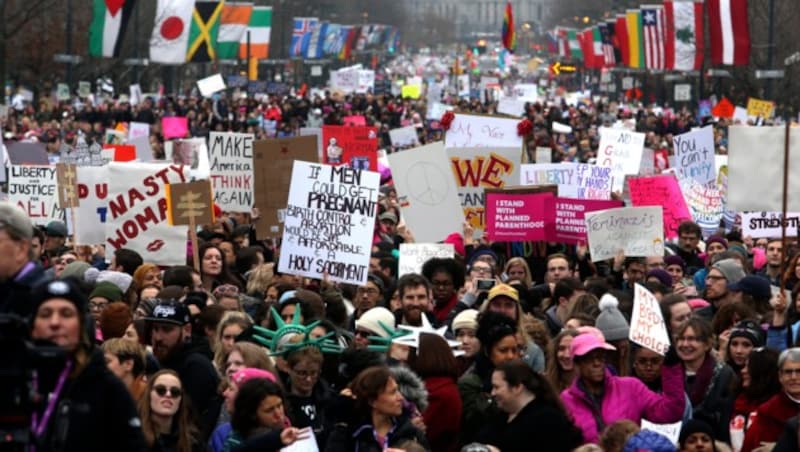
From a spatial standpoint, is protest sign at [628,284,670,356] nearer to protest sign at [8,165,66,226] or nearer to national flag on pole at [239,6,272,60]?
protest sign at [8,165,66,226]

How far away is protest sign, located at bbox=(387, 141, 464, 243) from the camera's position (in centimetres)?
1628

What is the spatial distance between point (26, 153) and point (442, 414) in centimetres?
1413

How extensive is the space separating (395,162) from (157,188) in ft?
6.12

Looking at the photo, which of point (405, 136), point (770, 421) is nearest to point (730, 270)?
point (770, 421)

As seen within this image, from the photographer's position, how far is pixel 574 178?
1909 centimetres

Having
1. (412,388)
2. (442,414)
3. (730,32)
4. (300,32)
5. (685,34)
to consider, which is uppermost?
(730,32)

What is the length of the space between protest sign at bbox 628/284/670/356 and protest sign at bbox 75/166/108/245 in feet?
25.4

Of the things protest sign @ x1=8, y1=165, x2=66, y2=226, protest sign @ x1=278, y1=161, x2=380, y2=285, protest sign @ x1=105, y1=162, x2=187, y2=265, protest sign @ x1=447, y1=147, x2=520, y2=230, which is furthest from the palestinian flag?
protest sign @ x1=278, y1=161, x2=380, y2=285

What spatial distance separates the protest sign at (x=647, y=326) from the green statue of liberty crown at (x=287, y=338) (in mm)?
1352

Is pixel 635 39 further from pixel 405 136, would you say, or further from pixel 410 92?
pixel 405 136

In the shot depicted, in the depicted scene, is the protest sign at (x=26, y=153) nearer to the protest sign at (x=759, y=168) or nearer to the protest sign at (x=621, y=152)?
the protest sign at (x=621, y=152)

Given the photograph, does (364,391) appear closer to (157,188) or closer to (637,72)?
(157,188)

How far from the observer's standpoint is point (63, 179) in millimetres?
17312

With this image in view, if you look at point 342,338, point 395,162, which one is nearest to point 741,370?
point 342,338
